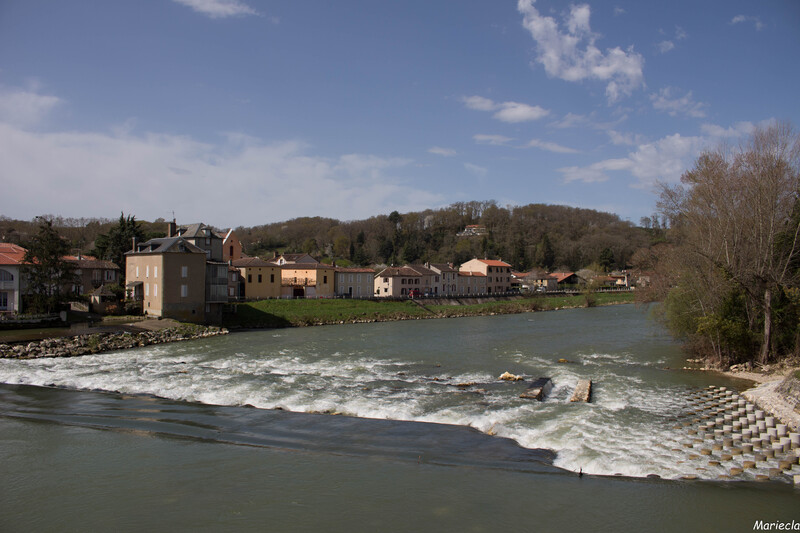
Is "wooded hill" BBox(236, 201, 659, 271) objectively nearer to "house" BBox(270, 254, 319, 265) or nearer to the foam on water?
"house" BBox(270, 254, 319, 265)

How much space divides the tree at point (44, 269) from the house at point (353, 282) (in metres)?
28.5

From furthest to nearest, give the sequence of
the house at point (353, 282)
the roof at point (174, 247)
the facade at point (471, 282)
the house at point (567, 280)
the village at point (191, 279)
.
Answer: the house at point (567, 280) < the facade at point (471, 282) < the house at point (353, 282) < the roof at point (174, 247) < the village at point (191, 279)

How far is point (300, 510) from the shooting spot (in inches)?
327

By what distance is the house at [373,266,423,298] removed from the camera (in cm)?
6394

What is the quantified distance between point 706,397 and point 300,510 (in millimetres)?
12915

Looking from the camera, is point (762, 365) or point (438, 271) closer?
point (762, 365)

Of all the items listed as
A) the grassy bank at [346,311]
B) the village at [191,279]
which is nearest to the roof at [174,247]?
the village at [191,279]

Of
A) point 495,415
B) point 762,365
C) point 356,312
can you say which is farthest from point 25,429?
point 356,312

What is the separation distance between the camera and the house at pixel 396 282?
210 ft

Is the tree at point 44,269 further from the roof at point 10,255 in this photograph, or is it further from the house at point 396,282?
the house at point 396,282

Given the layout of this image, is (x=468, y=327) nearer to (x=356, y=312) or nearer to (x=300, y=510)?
(x=356, y=312)

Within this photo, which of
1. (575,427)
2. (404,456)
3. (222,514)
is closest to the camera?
(222,514)

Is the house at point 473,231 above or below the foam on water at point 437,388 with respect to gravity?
above

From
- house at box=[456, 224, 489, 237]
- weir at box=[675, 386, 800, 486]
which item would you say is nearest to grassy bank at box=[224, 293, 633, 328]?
weir at box=[675, 386, 800, 486]
